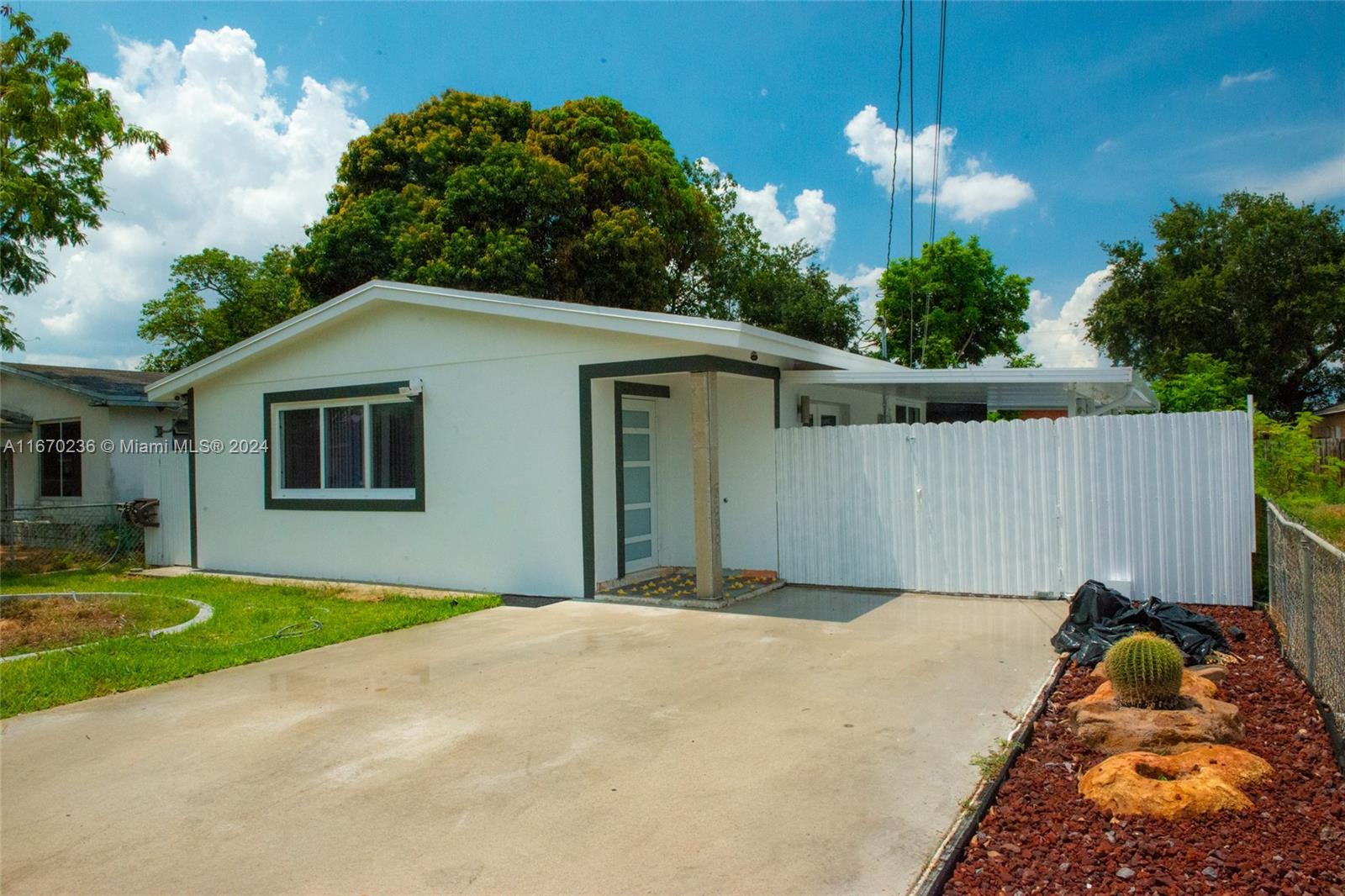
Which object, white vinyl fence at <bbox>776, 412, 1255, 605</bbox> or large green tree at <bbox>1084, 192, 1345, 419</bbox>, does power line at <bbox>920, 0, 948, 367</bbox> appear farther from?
large green tree at <bbox>1084, 192, 1345, 419</bbox>

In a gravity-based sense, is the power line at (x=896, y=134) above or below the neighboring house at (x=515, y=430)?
above

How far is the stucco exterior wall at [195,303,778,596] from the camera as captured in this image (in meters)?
9.64

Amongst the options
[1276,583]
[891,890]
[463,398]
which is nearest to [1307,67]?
[1276,583]

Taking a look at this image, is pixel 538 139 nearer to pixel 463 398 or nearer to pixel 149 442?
pixel 149 442

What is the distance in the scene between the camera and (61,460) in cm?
1725

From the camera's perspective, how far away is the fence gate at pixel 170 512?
44.6 feet

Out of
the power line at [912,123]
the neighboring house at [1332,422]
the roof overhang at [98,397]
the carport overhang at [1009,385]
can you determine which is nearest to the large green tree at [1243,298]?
the neighboring house at [1332,422]

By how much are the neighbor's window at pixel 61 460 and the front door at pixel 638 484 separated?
12.7 metres

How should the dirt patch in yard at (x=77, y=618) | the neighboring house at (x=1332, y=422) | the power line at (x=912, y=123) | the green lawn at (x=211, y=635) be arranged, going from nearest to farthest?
1. the green lawn at (x=211, y=635)
2. the dirt patch in yard at (x=77, y=618)
3. the power line at (x=912, y=123)
4. the neighboring house at (x=1332, y=422)

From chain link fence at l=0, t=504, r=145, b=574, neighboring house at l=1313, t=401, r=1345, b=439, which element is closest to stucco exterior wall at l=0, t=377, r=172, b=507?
chain link fence at l=0, t=504, r=145, b=574

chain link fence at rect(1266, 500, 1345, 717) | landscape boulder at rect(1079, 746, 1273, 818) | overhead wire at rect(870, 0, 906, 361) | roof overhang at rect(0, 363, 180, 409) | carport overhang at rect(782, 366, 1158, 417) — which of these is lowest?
landscape boulder at rect(1079, 746, 1273, 818)

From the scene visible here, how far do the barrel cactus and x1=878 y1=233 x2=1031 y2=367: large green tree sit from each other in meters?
29.8

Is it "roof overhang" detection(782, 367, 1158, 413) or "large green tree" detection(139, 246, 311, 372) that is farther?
"large green tree" detection(139, 246, 311, 372)

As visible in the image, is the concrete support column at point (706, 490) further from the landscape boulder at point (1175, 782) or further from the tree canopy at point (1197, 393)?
the tree canopy at point (1197, 393)
